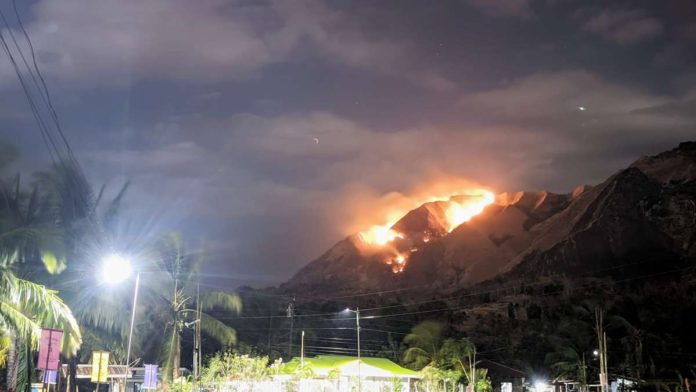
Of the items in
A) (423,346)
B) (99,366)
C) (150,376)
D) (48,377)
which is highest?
(423,346)

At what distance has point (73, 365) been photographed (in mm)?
38500

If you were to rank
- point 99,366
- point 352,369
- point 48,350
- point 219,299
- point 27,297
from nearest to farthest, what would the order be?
1. point 48,350
2. point 27,297
3. point 99,366
4. point 219,299
5. point 352,369

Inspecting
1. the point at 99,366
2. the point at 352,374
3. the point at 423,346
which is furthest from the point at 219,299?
the point at 423,346

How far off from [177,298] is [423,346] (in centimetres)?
3436

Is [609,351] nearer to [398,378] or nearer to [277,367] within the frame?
[398,378]

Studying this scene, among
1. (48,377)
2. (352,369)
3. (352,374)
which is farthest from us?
(352,369)

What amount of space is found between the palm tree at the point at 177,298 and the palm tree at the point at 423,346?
76.6 feet

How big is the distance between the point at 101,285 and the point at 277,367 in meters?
12.9

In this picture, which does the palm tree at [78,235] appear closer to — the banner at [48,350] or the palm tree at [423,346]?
the banner at [48,350]

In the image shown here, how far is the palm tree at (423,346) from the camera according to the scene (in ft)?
214

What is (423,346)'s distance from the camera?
70125 millimetres

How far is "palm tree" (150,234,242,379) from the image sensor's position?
1658 inches

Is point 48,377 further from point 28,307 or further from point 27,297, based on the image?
point 27,297

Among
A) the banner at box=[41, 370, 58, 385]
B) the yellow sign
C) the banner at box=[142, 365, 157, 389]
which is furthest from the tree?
the yellow sign
